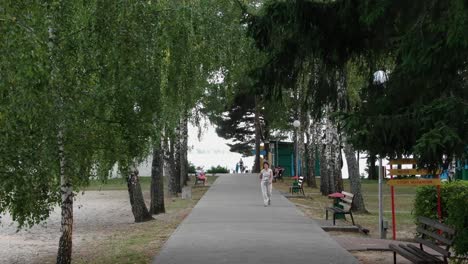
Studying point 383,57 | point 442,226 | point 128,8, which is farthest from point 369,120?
point 128,8

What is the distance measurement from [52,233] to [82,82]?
35.2ft

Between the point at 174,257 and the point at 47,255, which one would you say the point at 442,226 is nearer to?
the point at 174,257

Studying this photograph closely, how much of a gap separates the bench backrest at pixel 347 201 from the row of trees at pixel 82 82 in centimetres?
544

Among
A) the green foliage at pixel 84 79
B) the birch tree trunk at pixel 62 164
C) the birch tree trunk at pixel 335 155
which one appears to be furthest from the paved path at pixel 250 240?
the birch tree trunk at pixel 335 155

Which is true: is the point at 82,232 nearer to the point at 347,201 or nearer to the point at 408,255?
the point at 347,201

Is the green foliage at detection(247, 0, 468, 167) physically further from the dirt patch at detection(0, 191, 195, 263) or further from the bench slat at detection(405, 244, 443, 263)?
the dirt patch at detection(0, 191, 195, 263)

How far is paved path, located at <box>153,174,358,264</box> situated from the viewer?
38.5 feet

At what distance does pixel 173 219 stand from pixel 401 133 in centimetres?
1347

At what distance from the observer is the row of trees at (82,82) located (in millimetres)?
8188

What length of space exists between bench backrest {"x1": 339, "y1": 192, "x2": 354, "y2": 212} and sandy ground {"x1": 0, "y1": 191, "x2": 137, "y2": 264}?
6178 millimetres

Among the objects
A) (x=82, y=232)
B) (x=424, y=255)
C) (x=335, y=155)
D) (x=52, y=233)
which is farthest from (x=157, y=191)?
(x=424, y=255)

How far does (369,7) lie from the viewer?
9672 mm

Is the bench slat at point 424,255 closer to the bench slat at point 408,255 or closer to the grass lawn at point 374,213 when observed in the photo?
the bench slat at point 408,255

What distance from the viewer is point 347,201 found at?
59.7 ft
